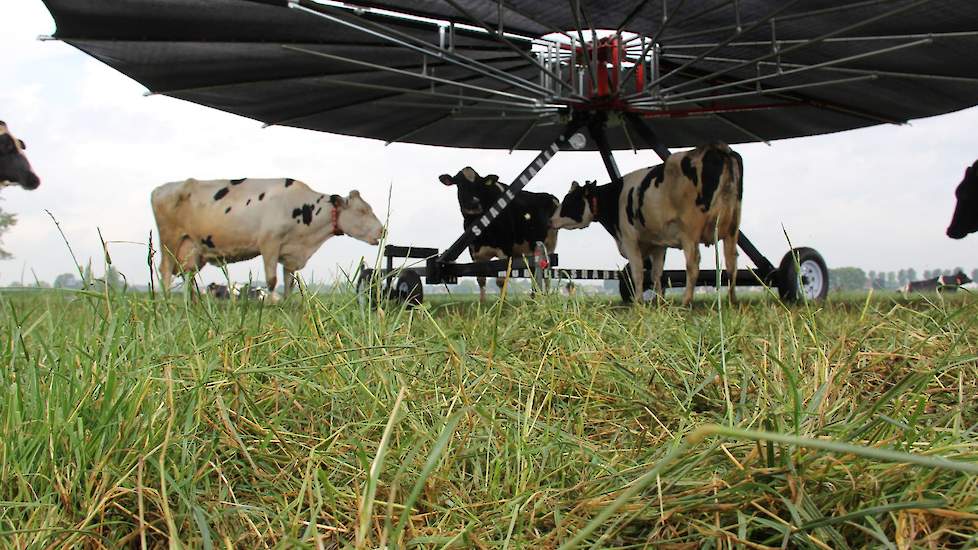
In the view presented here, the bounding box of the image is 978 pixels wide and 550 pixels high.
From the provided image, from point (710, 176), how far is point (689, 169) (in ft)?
0.61

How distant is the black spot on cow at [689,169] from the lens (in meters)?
5.32

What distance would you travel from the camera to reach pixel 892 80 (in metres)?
6.93

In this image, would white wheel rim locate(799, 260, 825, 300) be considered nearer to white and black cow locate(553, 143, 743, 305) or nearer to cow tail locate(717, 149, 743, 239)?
white and black cow locate(553, 143, 743, 305)

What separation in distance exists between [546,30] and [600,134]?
3.68ft

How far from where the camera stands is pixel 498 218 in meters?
7.67

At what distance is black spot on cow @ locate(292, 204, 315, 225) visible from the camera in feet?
22.6

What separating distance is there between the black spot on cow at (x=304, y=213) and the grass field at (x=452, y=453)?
538cm

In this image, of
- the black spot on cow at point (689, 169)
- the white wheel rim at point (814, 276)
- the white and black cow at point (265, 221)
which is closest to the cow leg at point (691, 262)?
the black spot on cow at point (689, 169)

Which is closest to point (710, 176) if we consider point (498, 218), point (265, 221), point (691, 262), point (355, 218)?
point (691, 262)

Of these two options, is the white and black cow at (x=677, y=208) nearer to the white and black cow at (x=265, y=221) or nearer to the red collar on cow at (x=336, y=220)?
the white and black cow at (x=265, y=221)

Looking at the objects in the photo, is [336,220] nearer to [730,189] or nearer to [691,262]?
[691,262]

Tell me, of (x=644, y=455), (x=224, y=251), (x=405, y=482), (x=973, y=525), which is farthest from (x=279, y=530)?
(x=224, y=251)

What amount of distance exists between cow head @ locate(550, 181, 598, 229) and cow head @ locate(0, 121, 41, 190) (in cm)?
521

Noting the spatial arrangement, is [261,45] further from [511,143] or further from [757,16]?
[511,143]
